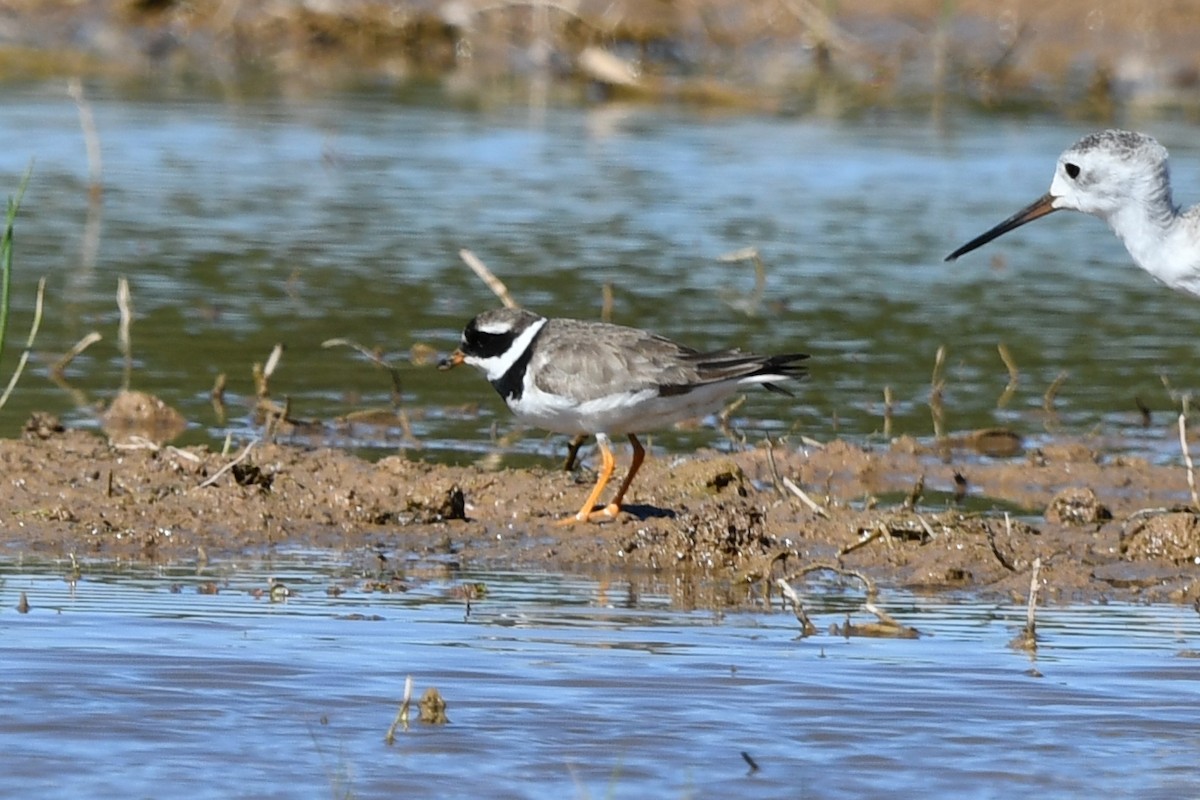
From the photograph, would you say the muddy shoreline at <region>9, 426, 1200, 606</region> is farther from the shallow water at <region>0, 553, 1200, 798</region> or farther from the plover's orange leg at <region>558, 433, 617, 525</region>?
the shallow water at <region>0, 553, 1200, 798</region>

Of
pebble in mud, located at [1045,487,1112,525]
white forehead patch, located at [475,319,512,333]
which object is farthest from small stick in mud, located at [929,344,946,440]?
white forehead patch, located at [475,319,512,333]

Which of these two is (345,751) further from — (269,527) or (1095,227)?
(1095,227)

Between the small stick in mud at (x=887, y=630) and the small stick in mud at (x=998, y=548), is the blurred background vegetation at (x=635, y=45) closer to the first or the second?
the small stick in mud at (x=998, y=548)

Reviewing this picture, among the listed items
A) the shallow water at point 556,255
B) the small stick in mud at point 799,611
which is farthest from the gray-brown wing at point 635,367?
the small stick in mud at point 799,611

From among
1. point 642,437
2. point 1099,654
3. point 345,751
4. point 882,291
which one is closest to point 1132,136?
Result: point 1099,654

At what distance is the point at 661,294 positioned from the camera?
611 inches

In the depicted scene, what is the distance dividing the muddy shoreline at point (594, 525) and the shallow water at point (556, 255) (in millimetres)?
1125

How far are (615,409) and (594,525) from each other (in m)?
0.49

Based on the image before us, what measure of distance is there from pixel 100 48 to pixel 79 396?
1882 centimetres

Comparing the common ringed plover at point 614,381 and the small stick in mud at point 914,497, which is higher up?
the common ringed plover at point 614,381

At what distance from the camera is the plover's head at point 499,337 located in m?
9.86

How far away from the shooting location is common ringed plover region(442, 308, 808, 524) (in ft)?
30.8

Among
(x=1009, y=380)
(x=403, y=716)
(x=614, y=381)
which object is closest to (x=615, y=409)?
(x=614, y=381)

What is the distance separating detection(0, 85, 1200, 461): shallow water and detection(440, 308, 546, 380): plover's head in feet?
2.94
